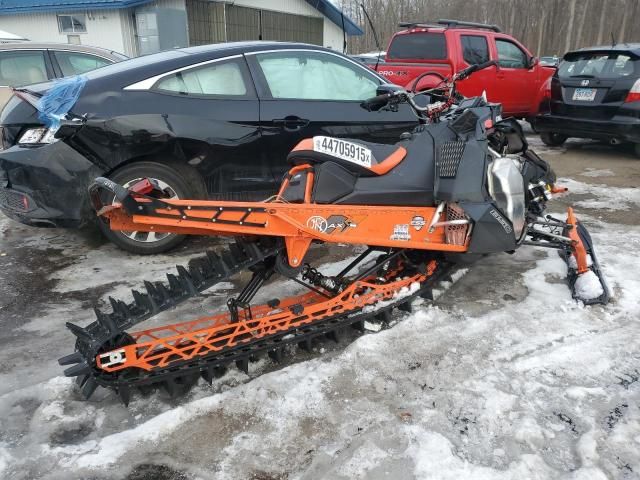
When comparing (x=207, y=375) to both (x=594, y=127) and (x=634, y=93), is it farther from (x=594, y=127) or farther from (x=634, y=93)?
(x=634, y=93)

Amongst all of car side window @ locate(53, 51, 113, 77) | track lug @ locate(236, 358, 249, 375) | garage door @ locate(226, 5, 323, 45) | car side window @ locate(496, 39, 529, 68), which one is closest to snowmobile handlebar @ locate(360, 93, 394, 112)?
track lug @ locate(236, 358, 249, 375)

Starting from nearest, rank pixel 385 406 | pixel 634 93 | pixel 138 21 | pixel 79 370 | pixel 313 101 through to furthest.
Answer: pixel 79 370 → pixel 385 406 → pixel 313 101 → pixel 634 93 → pixel 138 21

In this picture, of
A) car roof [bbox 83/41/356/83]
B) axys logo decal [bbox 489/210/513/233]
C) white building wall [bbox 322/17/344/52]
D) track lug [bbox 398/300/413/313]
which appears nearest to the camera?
axys logo decal [bbox 489/210/513/233]

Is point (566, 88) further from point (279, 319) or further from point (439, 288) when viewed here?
point (279, 319)

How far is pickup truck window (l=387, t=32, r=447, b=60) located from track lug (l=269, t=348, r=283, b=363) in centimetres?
789

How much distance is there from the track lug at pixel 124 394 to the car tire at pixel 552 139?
357 inches

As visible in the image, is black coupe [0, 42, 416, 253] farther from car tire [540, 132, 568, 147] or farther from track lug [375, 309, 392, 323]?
car tire [540, 132, 568, 147]

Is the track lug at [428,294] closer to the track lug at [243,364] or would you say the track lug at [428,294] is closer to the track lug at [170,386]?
the track lug at [243,364]

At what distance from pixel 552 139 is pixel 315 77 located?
21.1 feet

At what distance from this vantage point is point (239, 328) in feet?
9.48

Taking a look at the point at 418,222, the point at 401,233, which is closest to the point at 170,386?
the point at 401,233

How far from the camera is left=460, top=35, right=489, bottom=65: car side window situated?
373 inches

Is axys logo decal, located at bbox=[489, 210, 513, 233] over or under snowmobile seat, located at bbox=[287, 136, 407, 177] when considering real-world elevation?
under

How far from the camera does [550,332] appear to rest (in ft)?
10.9
